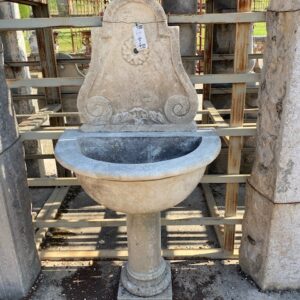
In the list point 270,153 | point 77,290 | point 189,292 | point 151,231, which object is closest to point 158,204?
point 151,231

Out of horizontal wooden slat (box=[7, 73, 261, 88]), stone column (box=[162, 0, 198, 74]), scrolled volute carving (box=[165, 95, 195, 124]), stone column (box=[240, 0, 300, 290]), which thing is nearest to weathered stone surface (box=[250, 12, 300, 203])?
stone column (box=[240, 0, 300, 290])

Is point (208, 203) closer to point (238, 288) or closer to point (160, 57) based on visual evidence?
point (238, 288)

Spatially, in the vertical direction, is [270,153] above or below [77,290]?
above

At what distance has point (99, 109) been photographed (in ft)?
8.00

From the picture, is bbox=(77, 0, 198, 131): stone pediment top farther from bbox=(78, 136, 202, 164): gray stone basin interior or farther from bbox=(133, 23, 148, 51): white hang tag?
bbox=(78, 136, 202, 164): gray stone basin interior

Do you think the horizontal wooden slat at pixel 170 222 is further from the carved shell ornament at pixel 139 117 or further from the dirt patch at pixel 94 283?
the carved shell ornament at pixel 139 117

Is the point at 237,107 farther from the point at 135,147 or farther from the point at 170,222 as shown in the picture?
the point at 170,222

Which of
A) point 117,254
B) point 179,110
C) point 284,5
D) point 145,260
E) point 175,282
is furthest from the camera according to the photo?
point 117,254

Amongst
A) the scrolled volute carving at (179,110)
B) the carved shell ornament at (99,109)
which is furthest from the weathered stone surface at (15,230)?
the scrolled volute carving at (179,110)

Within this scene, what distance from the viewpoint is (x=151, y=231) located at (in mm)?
2467

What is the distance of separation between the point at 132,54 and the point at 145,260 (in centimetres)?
149

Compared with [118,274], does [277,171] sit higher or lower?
higher

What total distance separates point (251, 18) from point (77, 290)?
95.1 inches

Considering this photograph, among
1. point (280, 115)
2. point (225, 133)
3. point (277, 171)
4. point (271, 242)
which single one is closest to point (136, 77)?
point (225, 133)
